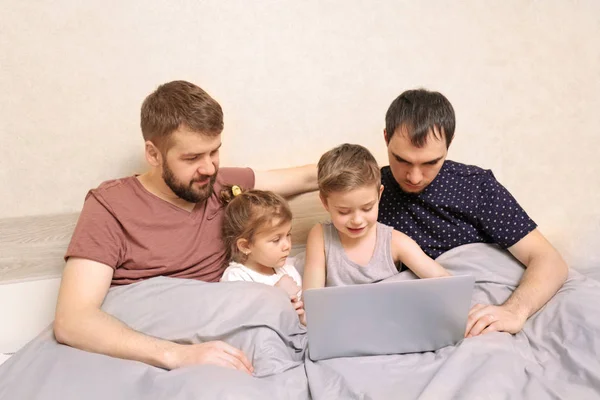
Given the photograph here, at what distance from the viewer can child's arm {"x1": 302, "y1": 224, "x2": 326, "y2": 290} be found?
58.3 inches

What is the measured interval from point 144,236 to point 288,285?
1.36 ft

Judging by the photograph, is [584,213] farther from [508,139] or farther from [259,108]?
[259,108]

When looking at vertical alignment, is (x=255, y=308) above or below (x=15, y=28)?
below

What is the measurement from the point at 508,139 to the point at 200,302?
4.19 feet

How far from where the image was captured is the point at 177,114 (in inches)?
55.1

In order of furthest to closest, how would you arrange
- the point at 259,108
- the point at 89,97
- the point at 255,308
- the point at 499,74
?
the point at 499,74
the point at 259,108
the point at 89,97
the point at 255,308

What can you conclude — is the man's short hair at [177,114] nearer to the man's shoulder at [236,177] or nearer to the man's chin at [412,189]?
the man's shoulder at [236,177]

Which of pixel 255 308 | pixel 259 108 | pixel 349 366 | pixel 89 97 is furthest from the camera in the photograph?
pixel 259 108

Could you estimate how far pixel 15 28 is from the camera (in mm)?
1594

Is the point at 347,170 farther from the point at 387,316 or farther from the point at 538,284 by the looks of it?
the point at 538,284

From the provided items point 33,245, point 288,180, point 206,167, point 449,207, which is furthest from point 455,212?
point 33,245

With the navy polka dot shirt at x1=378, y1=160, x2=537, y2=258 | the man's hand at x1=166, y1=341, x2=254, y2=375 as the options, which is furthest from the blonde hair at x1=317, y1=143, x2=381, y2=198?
the man's hand at x1=166, y1=341, x2=254, y2=375

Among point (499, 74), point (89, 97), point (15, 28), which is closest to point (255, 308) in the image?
point (89, 97)

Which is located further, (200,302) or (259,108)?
(259,108)
